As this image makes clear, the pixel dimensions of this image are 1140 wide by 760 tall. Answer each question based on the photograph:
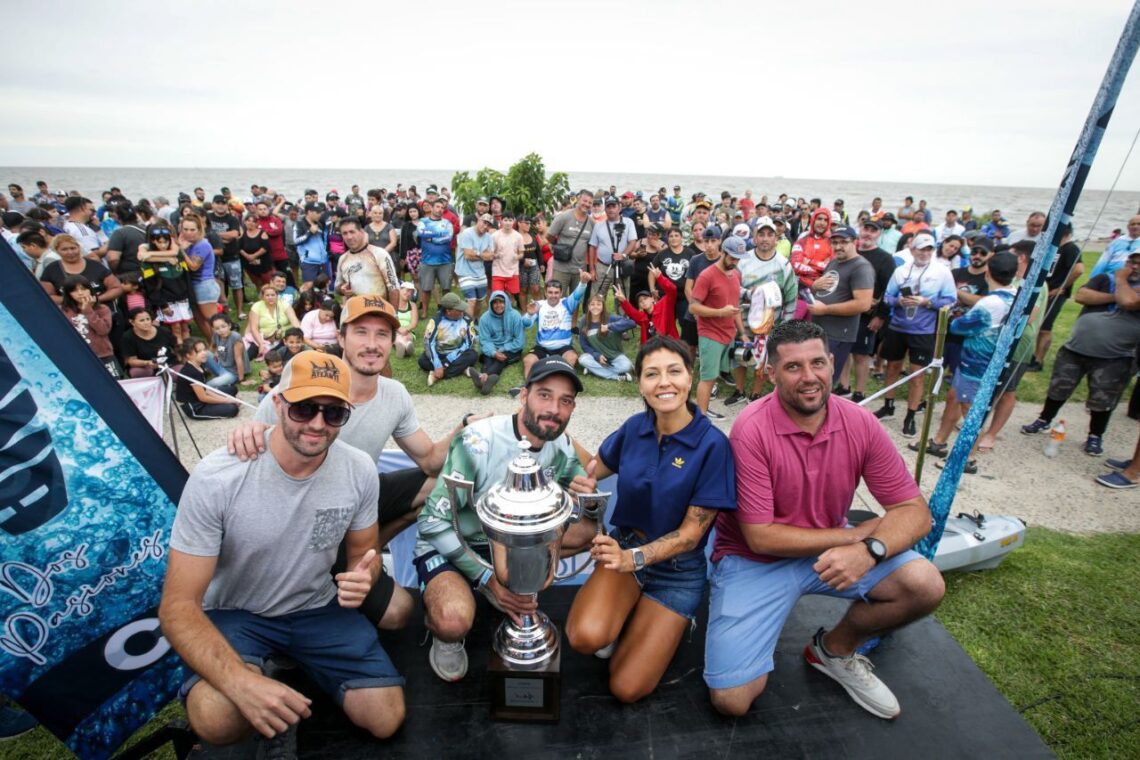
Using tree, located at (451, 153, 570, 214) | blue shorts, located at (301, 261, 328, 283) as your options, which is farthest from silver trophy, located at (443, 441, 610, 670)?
tree, located at (451, 153, 570, 214)

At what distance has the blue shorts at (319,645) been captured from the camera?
2.45m

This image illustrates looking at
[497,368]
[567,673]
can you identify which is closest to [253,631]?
[567,673]

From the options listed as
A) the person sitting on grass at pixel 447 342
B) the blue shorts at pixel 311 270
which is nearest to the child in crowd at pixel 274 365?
the person sitting on grass at pixel 447 342

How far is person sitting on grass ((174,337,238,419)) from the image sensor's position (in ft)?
21.5

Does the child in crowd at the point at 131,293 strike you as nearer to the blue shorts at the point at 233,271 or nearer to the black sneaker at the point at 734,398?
the blue shorts at the point at 233,271

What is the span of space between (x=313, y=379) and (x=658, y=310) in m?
6.01

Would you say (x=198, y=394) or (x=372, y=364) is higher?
(x=372, y=364)

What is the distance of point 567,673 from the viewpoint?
2750 mm

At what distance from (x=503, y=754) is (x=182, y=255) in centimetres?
802

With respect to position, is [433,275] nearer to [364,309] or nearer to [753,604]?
[364,309]

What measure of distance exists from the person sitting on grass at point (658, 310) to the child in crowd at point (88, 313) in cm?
625

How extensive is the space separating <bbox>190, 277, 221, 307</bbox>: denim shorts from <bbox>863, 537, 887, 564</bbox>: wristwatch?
885 centimetres

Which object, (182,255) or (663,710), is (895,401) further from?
(182,255)

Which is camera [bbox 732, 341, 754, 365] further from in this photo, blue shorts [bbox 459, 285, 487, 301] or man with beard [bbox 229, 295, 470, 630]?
blue shorts [bbox 459, 285, 487, 301]
